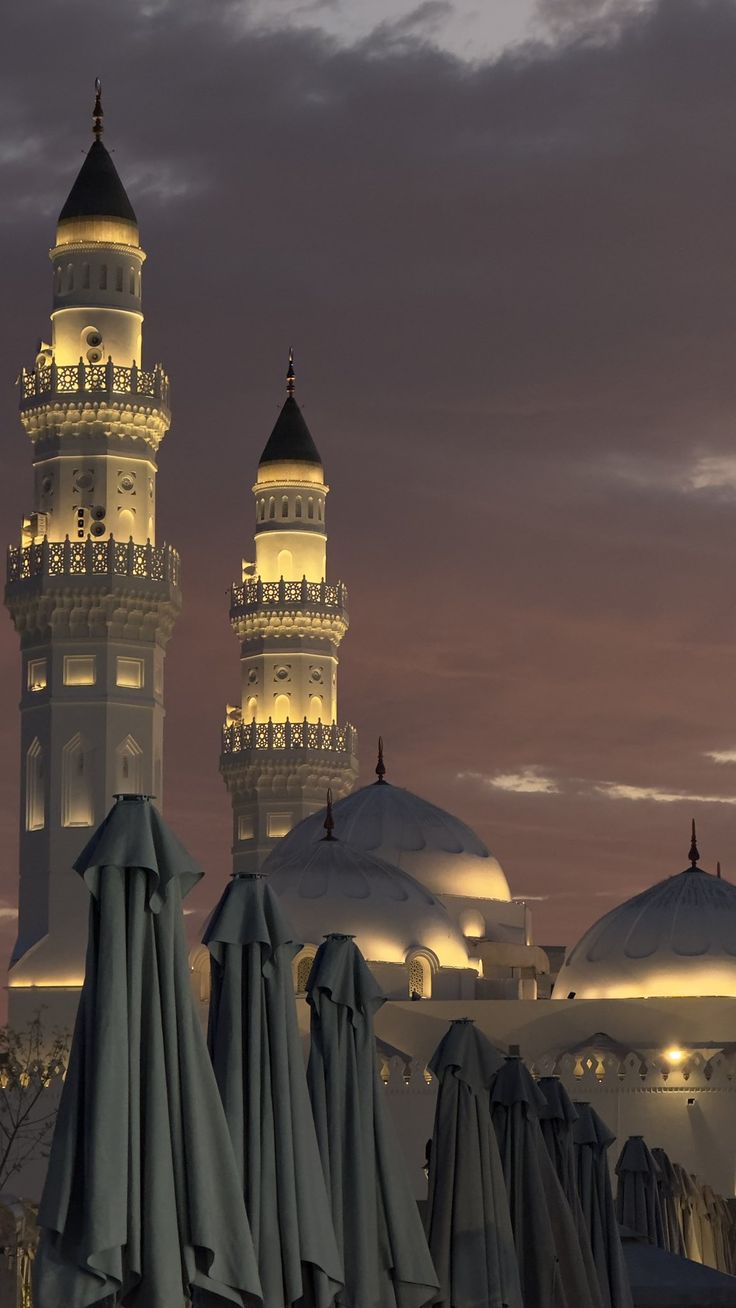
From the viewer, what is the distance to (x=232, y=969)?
13.8 m

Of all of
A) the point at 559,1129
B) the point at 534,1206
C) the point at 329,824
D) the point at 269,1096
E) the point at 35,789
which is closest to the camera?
the point at 269,1096

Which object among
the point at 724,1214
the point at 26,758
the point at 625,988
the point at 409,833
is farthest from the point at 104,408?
the point at 724,1214

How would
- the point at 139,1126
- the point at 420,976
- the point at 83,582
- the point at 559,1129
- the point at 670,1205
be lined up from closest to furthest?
the point at 139,1126
the point at 559,1129
the point at 670,1205
the point at 420,976
the point at 83,582

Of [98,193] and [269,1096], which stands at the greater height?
[98,193]

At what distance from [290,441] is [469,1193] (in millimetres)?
45246

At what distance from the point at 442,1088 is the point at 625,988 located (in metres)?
30.5

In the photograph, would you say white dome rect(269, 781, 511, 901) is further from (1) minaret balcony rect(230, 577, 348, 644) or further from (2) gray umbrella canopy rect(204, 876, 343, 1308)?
(2) gray umbrella canopy rect(204, 876, 343, 1308)

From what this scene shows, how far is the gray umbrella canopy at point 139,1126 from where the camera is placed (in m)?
11.4

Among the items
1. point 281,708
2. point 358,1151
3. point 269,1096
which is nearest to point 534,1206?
point 358,1151

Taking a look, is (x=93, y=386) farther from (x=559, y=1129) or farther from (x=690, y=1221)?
(x=559, y=1129)

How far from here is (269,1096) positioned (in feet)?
44.3

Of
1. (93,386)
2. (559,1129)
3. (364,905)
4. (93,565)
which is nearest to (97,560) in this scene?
(93,565)

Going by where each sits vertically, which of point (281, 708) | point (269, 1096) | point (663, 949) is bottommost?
point (269, 1096)

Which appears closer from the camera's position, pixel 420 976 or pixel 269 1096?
pixel 269 1096
